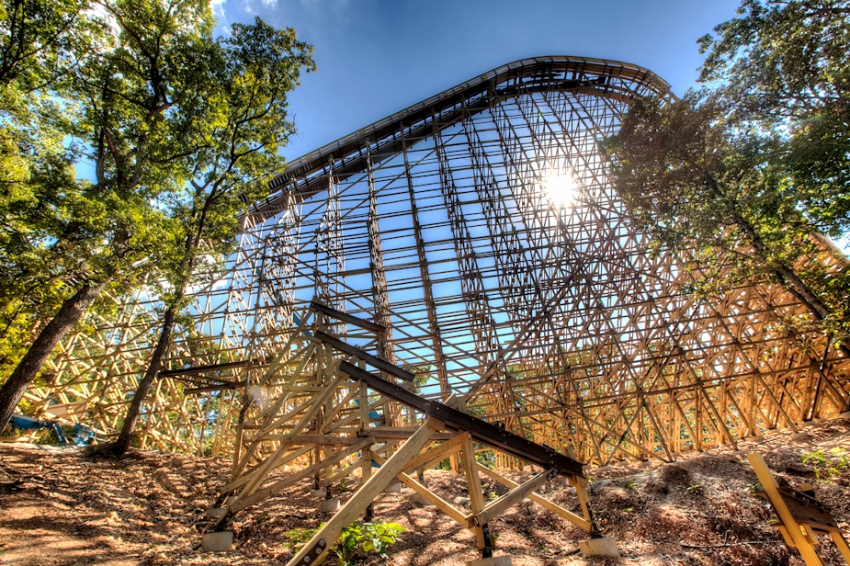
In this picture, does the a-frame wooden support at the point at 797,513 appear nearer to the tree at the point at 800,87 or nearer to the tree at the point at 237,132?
the tree at the point at 800,87

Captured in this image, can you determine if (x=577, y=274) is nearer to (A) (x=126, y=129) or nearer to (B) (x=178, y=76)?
(B) (x=178, y=76)

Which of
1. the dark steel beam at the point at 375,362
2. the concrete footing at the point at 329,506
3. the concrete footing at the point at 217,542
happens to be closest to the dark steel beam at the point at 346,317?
the dark steel beam at the point at 375,362

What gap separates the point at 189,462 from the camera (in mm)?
9297

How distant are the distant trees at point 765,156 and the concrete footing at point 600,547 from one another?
19.9 feet

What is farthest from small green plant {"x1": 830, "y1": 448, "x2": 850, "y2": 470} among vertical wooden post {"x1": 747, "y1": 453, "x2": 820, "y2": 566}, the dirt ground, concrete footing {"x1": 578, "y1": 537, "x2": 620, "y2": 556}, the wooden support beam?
the wooden support beam

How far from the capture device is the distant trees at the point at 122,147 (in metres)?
8.16

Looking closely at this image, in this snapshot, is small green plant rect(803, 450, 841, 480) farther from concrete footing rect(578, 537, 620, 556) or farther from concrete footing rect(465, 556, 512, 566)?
concrete footing rect(465, 556, 512, 566)

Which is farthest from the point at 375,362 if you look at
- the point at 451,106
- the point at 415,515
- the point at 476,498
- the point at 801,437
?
the point at 451,106

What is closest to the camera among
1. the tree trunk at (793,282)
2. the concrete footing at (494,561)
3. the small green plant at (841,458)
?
the concrete footing at (494,561)

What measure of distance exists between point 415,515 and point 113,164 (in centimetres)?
1286

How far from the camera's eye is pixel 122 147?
10.8 metres

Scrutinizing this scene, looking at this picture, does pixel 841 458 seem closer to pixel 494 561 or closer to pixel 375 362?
pixel 494 561

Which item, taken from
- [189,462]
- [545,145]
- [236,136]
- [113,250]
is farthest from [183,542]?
[545,145]

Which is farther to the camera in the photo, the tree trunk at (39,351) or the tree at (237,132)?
the tree at (237,132)
